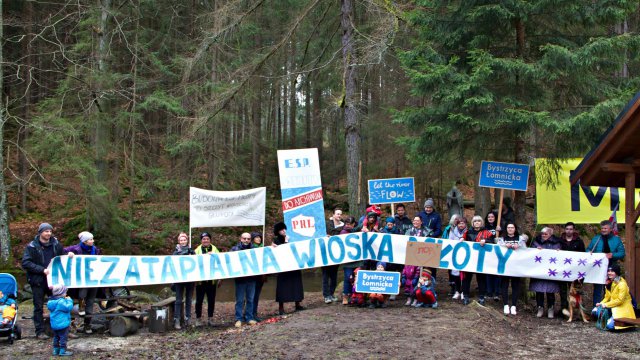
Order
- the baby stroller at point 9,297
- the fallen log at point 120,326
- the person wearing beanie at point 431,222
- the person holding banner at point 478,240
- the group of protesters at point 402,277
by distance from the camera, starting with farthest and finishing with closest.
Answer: the person wearing beanie at point 431,222 < the person holding banner at point 478,240 < the group of protesters at point 402,277 < the fallen log at point 120,326 < the baby stroller at point 9,297

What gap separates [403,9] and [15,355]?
11325mm

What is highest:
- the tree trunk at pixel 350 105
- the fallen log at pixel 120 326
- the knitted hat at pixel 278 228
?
the tree trunk at pixel 350 105

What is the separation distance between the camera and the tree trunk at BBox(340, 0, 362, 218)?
1537 centimetres

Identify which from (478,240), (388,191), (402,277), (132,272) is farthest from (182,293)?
(478,240)

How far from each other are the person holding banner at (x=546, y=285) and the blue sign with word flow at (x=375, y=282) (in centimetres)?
269

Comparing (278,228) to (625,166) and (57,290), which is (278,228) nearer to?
(57,290)

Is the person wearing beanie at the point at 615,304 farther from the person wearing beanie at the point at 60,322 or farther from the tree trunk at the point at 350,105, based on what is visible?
the person wearing beanie at the point at 60,322

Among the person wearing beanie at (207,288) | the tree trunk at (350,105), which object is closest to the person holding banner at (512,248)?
the tree trunk at (350,105)

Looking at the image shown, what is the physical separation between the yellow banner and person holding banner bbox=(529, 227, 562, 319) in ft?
11.9

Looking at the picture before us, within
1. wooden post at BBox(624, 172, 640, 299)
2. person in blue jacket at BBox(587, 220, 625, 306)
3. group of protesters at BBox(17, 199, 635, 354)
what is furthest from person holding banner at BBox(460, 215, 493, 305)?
wooden post at BBox(624, 172, 640, 299)

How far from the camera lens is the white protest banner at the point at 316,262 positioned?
1077cm

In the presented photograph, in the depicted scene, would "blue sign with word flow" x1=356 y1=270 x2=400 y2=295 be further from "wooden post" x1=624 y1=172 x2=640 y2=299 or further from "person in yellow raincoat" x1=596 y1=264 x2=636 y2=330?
"wooden post" x1=624 y1=172 x2=640 y2=299

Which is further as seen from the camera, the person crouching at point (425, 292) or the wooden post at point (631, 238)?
the person crouching at point (425, 292)

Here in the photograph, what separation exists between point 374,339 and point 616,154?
568 cm
